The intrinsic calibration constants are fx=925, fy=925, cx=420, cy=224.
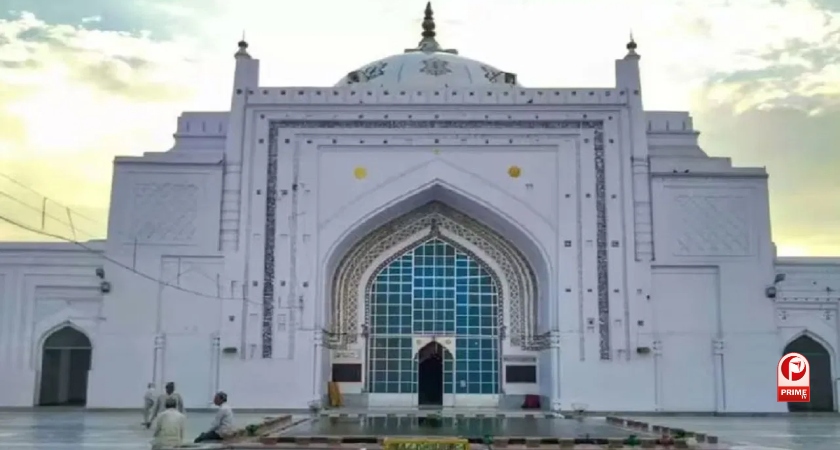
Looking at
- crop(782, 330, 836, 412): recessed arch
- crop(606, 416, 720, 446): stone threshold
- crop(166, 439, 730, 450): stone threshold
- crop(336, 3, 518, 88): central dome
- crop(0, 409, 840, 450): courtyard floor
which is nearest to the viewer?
crop(166, 439, 730, 450): stone threshold

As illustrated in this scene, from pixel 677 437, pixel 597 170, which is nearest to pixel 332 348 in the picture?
pixel 597 170

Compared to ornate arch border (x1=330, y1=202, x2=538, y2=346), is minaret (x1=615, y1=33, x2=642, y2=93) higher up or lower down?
higher up

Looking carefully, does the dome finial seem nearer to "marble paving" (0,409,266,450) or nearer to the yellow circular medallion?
the yellow circular medallion

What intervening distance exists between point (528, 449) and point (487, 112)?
36.0 ft

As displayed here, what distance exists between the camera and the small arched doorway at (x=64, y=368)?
1759cm

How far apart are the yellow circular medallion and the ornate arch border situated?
1.13 m

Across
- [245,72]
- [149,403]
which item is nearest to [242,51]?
[245,72]

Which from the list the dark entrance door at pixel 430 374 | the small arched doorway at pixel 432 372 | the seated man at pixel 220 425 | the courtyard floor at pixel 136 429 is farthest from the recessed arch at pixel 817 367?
the seated man at pixel 220 425

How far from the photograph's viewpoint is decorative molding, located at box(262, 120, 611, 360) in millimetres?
17109

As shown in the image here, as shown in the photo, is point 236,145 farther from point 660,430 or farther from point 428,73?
point 660,430

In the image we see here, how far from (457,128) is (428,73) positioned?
136 inches

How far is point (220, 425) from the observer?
8359 mm

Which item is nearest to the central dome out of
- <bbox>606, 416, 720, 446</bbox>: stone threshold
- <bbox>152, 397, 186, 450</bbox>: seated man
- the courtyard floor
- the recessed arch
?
the recessed arch

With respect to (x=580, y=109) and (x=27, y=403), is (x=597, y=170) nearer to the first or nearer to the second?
(x=580, y=109)
